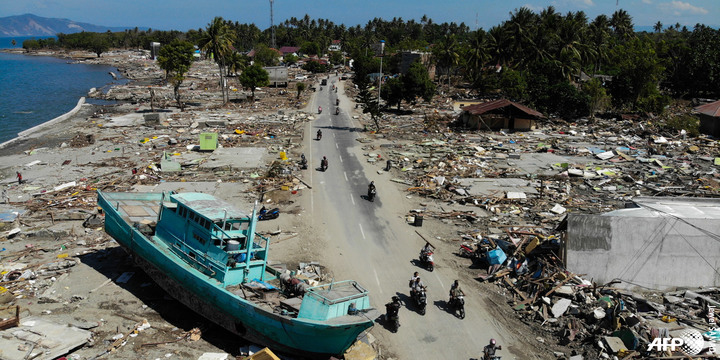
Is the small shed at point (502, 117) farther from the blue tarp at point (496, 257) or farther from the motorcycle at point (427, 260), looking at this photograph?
the motorcycle at point (427, 260)

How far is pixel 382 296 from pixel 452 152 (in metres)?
20.8

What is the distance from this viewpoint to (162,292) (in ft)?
54.7

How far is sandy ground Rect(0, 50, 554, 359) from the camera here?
45.0 feet

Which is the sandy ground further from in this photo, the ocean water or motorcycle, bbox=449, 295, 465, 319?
the ocean water

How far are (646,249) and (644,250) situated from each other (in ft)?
0.27

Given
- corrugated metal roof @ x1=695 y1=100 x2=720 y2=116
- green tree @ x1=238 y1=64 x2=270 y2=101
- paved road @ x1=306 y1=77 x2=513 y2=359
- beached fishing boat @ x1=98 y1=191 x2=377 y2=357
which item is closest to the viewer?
beached fishing boat @ x1=98 y1=191 x2=377 y2=357

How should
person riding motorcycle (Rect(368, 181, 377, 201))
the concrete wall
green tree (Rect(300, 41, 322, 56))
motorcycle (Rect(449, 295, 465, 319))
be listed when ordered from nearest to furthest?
motorcycle (Rect(449, 295, 465, 319))
the concrete wall
person riding motorcycle (Rect(368, 181, 377, 201))
green tree (Rect(300, 41, 322, 56))

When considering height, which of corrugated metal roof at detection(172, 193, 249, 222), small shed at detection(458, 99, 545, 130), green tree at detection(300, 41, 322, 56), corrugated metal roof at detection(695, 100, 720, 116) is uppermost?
green tree at detection(300, 41, 322, 56)

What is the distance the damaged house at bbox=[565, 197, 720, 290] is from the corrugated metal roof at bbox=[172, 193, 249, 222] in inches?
456

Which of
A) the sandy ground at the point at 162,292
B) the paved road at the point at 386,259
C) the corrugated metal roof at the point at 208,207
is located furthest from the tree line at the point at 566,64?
the corrugated metal roof at the point at 208,207

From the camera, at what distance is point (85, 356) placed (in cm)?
1275

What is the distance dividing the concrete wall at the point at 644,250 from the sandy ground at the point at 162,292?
12.3 feet

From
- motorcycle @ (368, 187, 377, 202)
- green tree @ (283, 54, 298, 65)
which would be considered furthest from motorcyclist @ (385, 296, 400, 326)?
green tree @ (283, 54, 298, 65)

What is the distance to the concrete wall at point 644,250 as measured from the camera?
54.8ft
